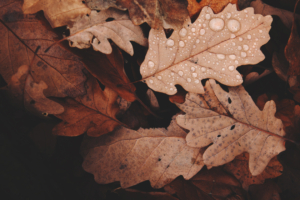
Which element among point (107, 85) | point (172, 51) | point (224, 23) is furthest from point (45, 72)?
point (224, 23)

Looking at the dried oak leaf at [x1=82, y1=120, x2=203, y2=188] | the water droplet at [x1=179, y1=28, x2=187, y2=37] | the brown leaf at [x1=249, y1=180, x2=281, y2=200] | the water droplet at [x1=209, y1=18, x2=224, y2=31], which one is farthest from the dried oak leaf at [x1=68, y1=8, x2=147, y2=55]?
the brown leaf at [x1=249, y1=180, x2=281, y2=200]

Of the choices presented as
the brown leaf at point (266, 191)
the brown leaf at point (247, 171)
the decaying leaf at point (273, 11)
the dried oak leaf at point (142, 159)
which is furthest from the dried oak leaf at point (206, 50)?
the brown leaf at point (266, 191)

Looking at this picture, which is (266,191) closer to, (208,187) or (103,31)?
(208,187)

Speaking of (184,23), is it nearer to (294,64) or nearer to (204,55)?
(204,55)

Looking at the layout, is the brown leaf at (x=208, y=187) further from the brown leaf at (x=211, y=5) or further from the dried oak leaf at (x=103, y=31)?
the brown leaf at (x=211, y=5)

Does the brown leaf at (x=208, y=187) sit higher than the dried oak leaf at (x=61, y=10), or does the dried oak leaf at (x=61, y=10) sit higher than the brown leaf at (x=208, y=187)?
the dried oak leaf at (x=61, y=10)

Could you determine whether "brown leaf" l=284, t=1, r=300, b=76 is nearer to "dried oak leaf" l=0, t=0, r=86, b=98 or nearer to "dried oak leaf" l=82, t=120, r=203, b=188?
"dried oak leaf" l=82, t=120, r=203, b=188

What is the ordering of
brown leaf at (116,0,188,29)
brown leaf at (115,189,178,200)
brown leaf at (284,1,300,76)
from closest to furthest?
brown leaf at (116,0,188,29) < brown leaf at (284,1,300,76) < brown leaf at (115,189,178,200)
